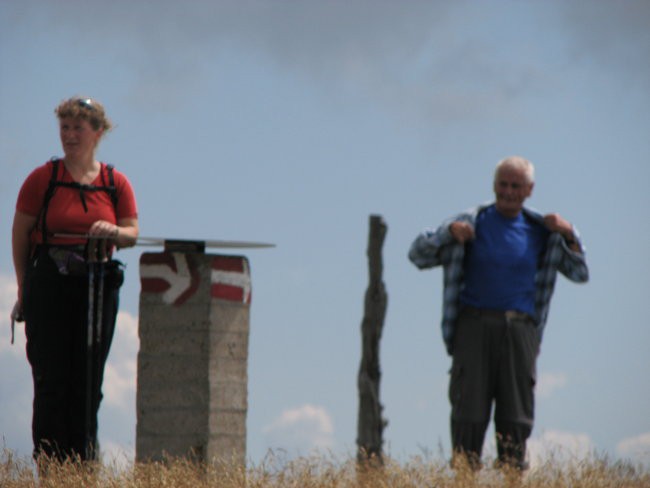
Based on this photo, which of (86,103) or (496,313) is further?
(496,313)

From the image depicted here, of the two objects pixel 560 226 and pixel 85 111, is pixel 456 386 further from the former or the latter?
pixel 85 111

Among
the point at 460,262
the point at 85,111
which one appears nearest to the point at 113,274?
the point at 85,111

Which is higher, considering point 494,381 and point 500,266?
point 500,266

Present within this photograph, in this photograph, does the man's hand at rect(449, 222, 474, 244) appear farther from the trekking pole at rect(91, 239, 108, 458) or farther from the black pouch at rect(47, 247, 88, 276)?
the black pouch at rect(47, 247, 88, 276)

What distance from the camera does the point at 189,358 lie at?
8039 mm

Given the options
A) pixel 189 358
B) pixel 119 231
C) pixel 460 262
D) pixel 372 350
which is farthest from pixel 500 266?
pixel 372 350

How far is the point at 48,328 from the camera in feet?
23.1

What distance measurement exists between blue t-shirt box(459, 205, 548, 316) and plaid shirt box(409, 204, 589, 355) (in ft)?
0.28

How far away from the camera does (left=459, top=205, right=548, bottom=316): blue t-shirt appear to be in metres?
7.92

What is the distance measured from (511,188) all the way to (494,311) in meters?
0.89

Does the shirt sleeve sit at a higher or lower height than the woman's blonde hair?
lower

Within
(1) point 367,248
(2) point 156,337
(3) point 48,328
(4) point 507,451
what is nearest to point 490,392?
(4) point 507,451

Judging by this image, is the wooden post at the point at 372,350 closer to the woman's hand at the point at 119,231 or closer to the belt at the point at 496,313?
the belt at the point at 496,313

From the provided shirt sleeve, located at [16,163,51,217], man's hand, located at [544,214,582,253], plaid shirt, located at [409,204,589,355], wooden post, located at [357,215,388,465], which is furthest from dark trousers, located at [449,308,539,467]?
wooden post, located at [357,215,388,465]
